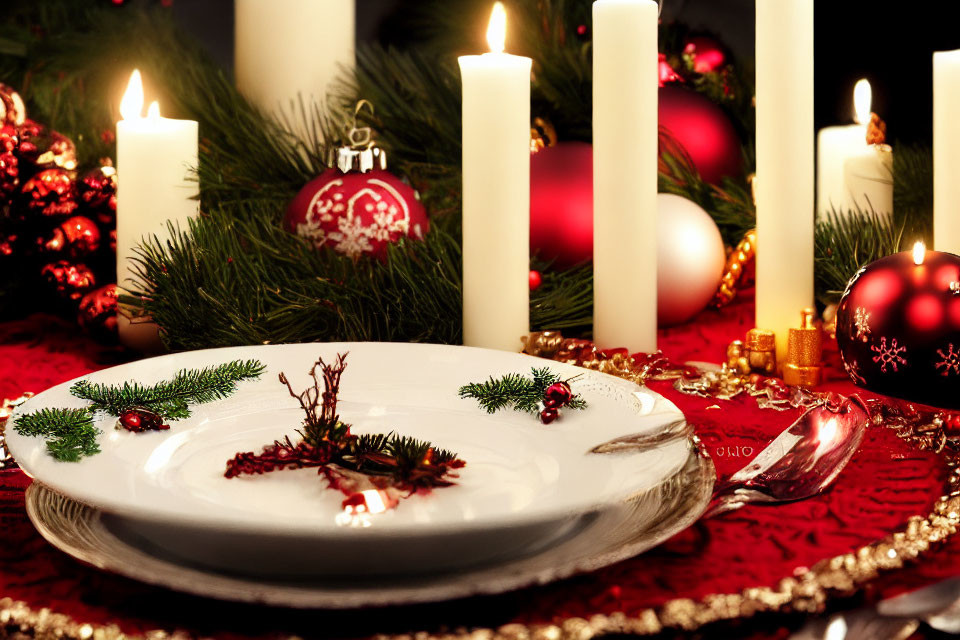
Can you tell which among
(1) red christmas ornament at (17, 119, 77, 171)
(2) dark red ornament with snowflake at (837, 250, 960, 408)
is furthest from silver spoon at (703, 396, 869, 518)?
(1) red christmas ornament at (17, 119, 77, 171)

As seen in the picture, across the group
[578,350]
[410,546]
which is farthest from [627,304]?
[410,546]

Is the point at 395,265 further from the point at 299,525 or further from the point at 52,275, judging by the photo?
the point at 299,525

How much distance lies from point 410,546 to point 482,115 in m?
0.46

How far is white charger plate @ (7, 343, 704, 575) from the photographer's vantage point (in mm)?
370

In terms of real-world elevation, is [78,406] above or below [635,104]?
below

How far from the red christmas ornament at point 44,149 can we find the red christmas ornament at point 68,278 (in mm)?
85

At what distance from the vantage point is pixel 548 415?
53 cm

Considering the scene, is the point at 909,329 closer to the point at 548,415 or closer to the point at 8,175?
the point at 548,415

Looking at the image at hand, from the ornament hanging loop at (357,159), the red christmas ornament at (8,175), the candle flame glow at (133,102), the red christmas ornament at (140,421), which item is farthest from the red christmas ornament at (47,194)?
the red christmas ornament at (140,421)

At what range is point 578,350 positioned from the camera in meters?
0.78

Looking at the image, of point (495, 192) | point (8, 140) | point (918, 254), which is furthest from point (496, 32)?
point (8, 140)

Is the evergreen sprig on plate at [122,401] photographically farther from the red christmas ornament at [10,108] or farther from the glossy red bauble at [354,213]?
the red christmas ornament at [10,108]

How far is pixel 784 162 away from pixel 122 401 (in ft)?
1.65

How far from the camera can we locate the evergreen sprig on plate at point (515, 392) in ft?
1.78
